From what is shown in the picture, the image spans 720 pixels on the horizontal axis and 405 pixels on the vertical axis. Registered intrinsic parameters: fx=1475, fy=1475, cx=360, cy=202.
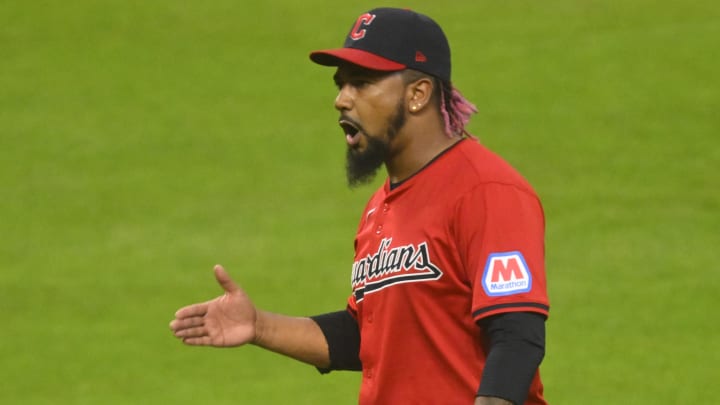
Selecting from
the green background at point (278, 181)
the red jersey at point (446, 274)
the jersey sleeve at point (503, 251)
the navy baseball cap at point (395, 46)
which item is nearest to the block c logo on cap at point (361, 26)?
Result: the navy baseball cap at point (395, 46)

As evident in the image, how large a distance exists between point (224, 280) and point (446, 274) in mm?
803

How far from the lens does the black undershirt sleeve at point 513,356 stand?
3.83 meters

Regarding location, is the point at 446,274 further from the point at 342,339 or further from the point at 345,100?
the point at 342,339

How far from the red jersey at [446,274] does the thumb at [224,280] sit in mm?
430

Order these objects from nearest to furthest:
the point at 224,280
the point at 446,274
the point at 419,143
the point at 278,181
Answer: the point at 446,274 < the point at 419,143 < the point at 224,280 < the point at 278,181

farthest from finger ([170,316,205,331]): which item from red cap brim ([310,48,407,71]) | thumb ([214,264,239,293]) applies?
red cap brim ([310,48,407,71])

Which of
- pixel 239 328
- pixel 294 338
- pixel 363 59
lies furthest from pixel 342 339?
pixel 363 59

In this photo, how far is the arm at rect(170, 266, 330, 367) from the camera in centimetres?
454

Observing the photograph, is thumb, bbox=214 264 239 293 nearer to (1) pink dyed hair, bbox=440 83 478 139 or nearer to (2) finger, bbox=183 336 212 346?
(2) finger, bbox=183 336 212 346

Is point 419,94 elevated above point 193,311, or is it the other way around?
point 419,94

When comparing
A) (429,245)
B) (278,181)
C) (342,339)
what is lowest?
(278,181)

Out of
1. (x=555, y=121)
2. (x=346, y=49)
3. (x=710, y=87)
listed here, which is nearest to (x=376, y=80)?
(x=346, y=49)

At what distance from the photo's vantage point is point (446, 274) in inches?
160

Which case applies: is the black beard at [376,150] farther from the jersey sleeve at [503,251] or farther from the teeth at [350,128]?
the jersey sleeve at [503,251]
